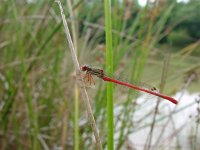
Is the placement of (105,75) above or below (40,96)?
below

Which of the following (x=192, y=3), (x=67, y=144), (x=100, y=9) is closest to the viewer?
(x=67, y=144)

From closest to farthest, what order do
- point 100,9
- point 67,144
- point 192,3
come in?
point 67,144
point 192,3
point 100,9

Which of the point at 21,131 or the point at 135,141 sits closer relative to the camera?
the point at 21,131

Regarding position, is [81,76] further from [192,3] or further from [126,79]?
[192,3]

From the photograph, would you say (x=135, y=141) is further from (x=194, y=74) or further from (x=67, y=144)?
(x=194, y=74)

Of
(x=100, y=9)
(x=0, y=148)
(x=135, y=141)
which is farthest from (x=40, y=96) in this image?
(x=100, y=9)

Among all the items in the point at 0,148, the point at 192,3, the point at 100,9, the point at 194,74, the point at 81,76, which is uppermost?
the point at 100,9

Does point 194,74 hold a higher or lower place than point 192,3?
lower

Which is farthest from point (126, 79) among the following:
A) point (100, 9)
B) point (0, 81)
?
point (100, 9)

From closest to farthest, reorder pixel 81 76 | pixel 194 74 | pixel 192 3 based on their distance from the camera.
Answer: pixel 81 76 → pixel 194 74 → pixel 192 3
